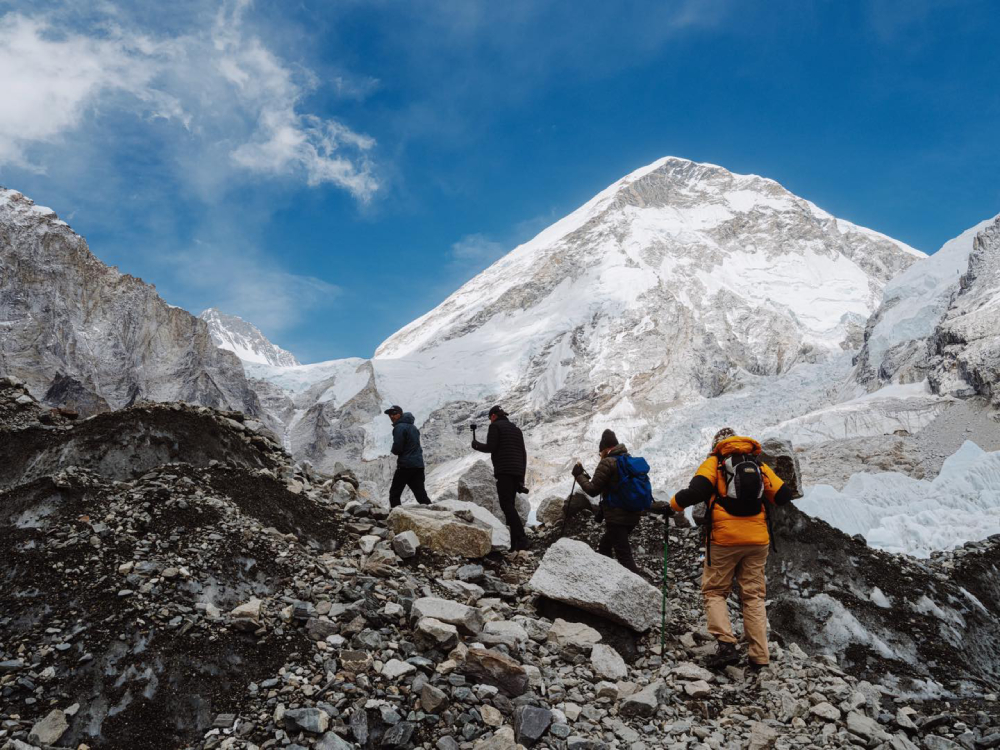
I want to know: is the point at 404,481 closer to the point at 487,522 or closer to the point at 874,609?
the point at 487,522

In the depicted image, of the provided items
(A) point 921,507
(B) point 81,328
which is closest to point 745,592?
(A) point 921,507

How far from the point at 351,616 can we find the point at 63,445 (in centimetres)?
532

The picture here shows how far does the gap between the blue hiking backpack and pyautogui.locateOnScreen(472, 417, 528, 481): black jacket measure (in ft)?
5.67

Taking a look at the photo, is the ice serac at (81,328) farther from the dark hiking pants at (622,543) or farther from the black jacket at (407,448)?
the dark hiking pants at (622,543)

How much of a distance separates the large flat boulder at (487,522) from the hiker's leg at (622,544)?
1730 millimetres

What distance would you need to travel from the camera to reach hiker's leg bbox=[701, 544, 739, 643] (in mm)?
5621

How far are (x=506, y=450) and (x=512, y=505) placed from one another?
0.75 meters

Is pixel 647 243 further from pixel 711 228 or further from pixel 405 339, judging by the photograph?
pixel 405 339

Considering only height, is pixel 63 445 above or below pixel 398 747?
above

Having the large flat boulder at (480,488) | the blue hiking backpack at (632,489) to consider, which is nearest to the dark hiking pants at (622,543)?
the blue hiking backpack at (632,489)

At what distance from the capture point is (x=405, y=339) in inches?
5591

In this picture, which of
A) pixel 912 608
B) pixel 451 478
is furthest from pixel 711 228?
pixel 912 608

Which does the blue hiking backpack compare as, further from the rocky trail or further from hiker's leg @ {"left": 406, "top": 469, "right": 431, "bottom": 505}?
hiker's leg @ {"left": 406, "top": 469, "right": 431, "bottom": 505}

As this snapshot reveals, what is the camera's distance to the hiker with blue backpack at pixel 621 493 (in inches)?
277
